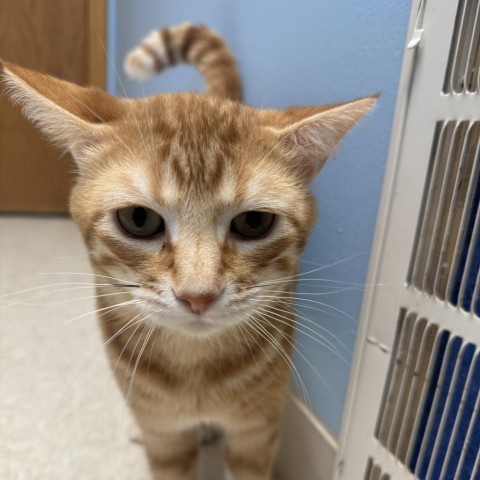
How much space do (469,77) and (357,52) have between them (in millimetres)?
299

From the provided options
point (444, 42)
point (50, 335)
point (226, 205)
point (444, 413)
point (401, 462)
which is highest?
point (444, 42)

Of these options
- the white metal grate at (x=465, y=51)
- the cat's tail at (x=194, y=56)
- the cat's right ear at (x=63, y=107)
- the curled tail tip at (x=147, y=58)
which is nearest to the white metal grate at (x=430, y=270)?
the white metal grate at (x=465, y=51)

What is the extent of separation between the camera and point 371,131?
2.94ft

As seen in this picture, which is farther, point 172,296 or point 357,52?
point 357,52

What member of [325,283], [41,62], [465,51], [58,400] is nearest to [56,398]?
[58,400]

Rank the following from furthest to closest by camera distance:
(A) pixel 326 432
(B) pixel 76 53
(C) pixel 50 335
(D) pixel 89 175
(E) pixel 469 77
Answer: (B) pixel 76 53
(C) pixel 50 335
(A) pixel 326 432
(D) pixel 89 175
(E) pixel 469 77

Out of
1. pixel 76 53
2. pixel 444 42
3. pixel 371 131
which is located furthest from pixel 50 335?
pixel 76 53

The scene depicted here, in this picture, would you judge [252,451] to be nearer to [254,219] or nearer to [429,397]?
[429,397]

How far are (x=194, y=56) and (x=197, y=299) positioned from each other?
957 millimetres

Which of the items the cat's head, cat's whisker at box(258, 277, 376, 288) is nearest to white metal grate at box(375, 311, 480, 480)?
cat's whisker at box(258, 277, 376, 288)

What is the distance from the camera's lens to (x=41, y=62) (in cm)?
270

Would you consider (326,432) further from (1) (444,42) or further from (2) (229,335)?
(1) (444,42)

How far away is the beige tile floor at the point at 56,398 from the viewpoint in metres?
1.10

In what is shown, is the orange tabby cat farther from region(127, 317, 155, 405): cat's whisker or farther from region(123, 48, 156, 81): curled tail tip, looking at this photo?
region(123, 48, 156, 81): curled tail tip
